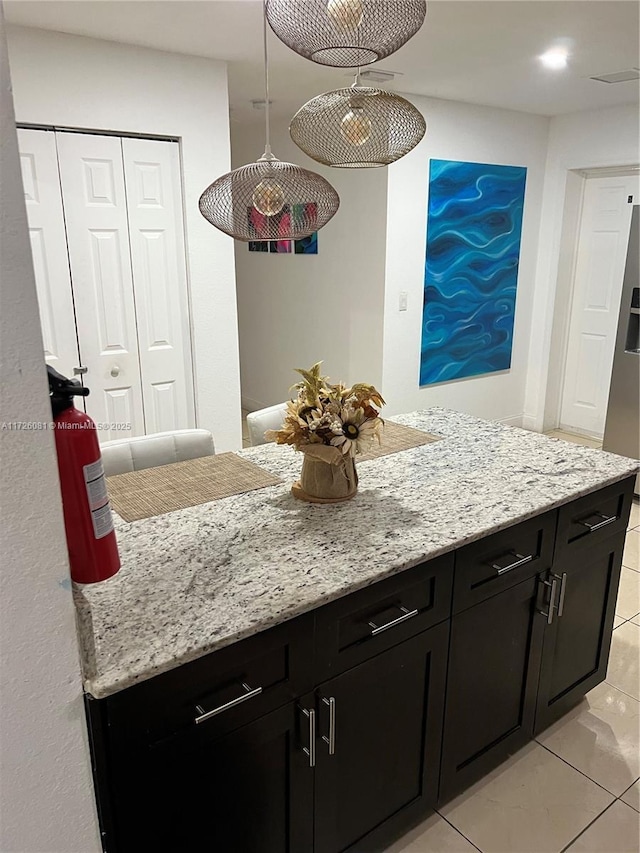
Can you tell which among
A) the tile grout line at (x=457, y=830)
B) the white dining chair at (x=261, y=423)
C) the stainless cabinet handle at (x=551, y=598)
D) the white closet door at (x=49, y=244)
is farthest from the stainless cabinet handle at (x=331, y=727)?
the white closet door at (x=49, y=244)

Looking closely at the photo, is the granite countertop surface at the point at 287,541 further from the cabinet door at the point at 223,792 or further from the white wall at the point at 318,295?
the white wall at the point at 318,295

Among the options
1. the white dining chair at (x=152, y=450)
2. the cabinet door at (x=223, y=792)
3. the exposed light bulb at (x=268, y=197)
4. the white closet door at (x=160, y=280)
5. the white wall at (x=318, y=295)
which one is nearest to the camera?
the cabinet door at (x=223, y=792)

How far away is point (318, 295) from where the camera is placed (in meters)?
5.09

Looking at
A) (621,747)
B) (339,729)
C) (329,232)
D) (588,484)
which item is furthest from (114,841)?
(329,232)

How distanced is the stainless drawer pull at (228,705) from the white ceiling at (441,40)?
2409 millimetres

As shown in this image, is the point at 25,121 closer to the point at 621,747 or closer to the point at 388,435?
the point at 388,435

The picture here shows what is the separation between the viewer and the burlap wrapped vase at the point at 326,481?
181 cm

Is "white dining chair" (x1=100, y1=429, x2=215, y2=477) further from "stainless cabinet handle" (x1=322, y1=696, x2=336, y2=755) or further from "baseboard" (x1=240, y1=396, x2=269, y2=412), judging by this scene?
"baseboard" (x1=240, y1=396, x2=269, y2=412)

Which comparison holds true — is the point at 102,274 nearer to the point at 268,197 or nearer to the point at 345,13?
the point at 268,197

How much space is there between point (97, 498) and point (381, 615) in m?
0.73

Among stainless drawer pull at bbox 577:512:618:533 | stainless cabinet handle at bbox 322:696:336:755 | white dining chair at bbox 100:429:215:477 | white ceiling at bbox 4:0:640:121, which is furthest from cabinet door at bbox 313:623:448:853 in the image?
white ceiling at bbox 4:0:640:121

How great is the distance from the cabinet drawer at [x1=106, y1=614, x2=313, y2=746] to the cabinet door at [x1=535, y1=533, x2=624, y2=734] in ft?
3.14

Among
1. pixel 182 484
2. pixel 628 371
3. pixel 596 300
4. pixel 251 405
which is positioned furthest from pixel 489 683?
pixel 251 405

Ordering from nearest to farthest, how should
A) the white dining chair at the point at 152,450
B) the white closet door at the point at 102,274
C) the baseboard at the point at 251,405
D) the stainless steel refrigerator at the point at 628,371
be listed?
the white dining chair at the point at 152,450, the white closet door at the point at 102,274, the stainless steel refrigerator at the point at 628,371, the baseboard at the point at 251,405
